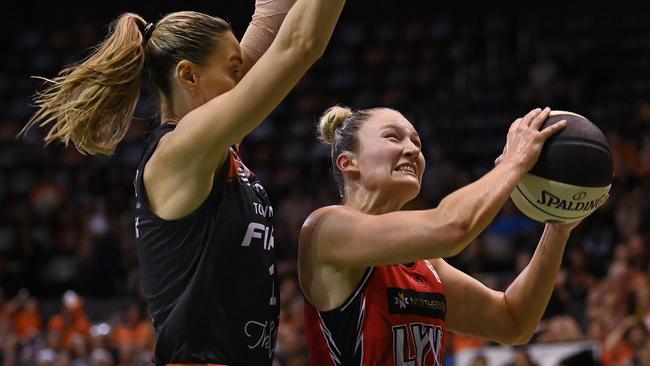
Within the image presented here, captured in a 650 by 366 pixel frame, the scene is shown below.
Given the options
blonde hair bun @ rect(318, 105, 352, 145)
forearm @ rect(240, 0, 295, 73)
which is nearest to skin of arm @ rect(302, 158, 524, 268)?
blonde hair bun @ rect(318, 105, 352, 145)

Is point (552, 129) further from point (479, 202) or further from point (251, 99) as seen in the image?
point (251, 99)

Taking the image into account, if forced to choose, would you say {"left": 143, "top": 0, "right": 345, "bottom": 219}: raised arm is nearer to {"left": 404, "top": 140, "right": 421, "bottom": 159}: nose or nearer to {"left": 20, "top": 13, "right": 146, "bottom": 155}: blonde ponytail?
{"left": 20, "top": 13, "right": 146, "bottom": 155}: blonde ponytail

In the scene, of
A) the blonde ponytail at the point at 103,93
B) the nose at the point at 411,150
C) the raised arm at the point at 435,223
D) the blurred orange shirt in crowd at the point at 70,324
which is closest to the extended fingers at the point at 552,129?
the raised arm at the point at 435,223

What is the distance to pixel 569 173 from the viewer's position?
3.18 metres

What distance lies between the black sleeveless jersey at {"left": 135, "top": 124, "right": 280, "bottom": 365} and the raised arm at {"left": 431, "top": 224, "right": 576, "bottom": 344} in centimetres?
100

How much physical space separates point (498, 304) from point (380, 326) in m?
0.74

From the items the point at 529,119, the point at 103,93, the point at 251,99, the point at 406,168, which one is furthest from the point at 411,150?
the point at 103,93

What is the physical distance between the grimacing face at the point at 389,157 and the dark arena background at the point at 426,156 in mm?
4321

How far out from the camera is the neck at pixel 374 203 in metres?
3.59

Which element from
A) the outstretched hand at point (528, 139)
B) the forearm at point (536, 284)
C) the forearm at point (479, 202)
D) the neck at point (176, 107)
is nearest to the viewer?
the forearm at point (479, 202)

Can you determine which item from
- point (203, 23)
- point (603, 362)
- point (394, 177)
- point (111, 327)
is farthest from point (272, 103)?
point (111, 327)

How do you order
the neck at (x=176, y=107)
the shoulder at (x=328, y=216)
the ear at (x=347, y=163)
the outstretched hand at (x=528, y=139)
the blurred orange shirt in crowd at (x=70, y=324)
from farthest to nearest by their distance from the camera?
1. the blurred orange shirt in crowd at (x=70, y=324)
2. the ear at (x=347, y=163)
3. the shoulder at (x=328, y=216)
4. the neck at (x=176, y=107)
5. the outstretched hand at (x=528, y=139)

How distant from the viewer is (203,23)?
10.6 ft

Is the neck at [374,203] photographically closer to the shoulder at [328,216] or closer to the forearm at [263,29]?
the shoulder at [328,216]
